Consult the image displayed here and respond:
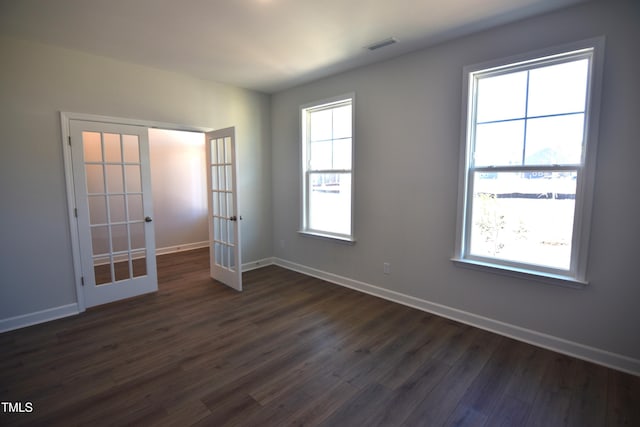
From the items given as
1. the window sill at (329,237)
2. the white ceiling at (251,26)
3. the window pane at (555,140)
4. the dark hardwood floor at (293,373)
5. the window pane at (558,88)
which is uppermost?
the white ceiling at (251,26)

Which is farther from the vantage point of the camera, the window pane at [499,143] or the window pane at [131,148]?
the window pane at [131,148]

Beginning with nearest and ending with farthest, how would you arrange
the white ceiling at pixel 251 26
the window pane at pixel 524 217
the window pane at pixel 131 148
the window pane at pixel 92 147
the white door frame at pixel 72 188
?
the white ceiling at pixel 251 26 → the window pane at pixel 524 217 → the white door frame at pixel 72 188 → the window pane at pixel 92 147 → the window pane at pixel 131 148

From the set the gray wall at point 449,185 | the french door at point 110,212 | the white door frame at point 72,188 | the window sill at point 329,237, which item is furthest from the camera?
the window sill at point 329,237

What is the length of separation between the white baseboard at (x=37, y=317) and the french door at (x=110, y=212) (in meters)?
0.16

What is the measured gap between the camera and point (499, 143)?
9.02ft

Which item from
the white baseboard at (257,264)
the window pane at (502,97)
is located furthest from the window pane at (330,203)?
the window pane at (502,97)

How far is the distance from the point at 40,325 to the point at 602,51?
553 centimetres

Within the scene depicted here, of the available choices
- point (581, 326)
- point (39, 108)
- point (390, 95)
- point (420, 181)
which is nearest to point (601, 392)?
point (581, 326)

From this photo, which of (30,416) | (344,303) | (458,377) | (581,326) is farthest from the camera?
(344,303)

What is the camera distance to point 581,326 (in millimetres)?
2393

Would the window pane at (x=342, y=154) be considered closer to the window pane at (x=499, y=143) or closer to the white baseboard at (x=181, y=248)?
the window pane at (x=499, y=143)

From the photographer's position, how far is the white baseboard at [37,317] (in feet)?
9.40

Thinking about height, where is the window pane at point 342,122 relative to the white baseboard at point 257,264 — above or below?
above

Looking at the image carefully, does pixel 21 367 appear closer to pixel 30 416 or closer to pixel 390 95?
pixel 30 416
